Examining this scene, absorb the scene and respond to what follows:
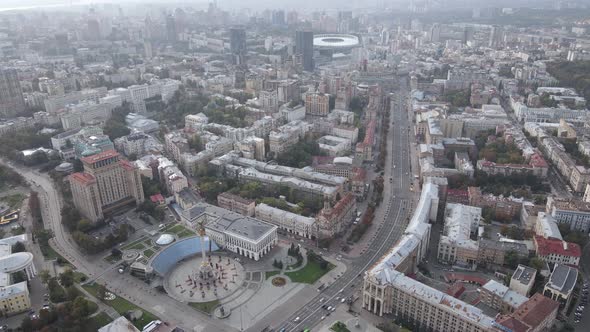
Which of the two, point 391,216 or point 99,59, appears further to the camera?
point 99,59

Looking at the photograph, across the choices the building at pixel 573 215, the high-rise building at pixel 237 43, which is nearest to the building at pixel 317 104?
the building at pixel 573 215

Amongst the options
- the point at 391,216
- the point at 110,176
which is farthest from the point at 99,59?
the point at 391,216

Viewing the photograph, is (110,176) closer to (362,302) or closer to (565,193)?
(362,302)

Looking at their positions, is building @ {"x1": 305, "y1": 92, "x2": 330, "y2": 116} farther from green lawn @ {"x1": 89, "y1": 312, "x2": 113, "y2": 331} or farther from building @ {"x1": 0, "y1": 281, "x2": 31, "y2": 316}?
building @ {"x1": 0, "y1": 281, "x2": 31, "y2": 316}

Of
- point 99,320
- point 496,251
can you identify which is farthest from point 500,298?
point 99,320

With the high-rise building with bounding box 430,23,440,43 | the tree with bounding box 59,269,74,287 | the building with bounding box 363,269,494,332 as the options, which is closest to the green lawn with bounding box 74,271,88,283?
the tree with bounding box 59,269,74,287

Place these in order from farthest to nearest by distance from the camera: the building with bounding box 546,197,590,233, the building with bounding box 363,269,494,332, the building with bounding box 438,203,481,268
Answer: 1. the building with bounding box 546,197,590,233
2. the building with bounding box 438,203,481,268
3. the building with bounding box 363,269,494,332

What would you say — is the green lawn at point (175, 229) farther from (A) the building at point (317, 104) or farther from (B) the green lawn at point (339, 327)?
(A) the building at point (317, 104)

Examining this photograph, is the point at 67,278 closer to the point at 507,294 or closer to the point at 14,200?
the point at 14,200
